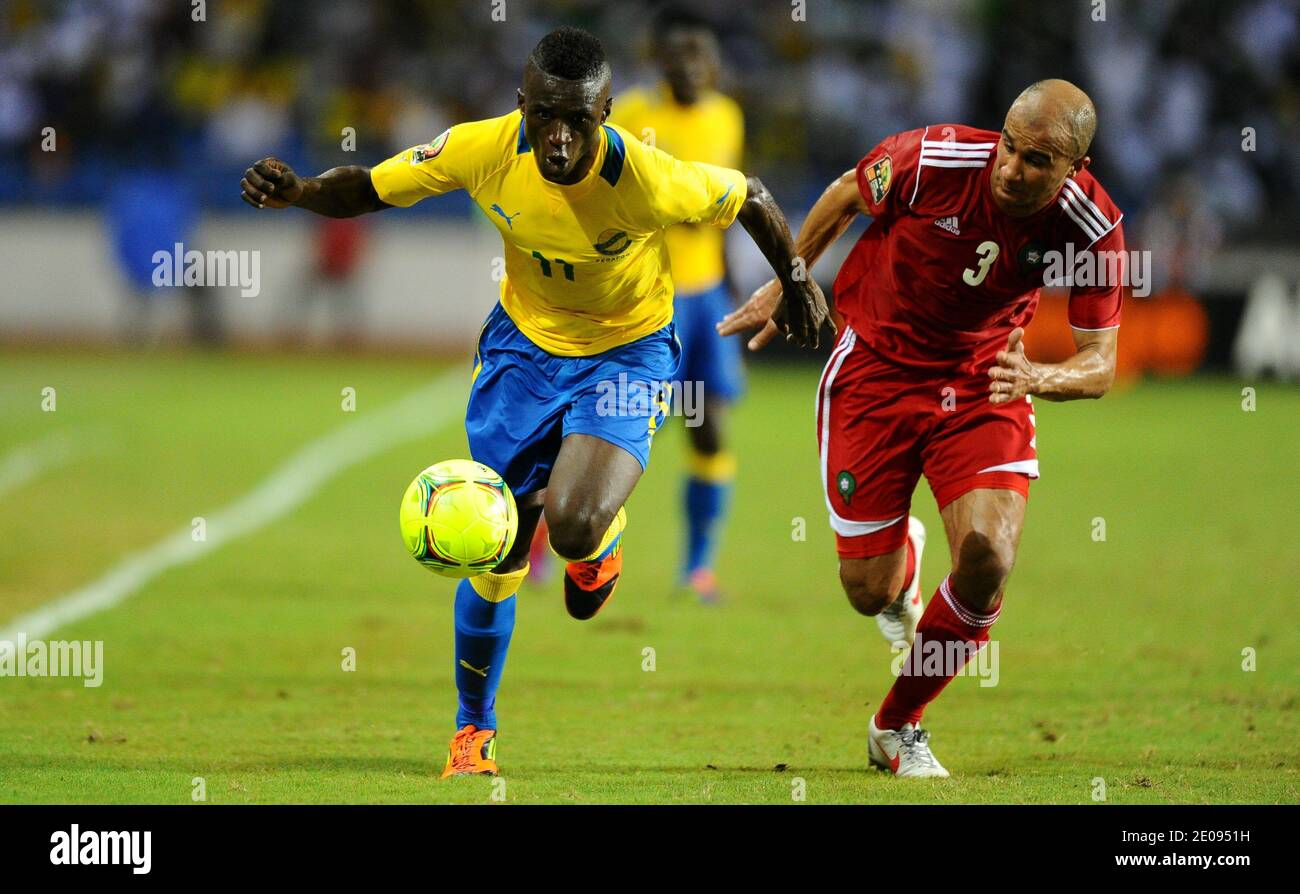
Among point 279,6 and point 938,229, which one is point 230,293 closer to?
point 279,6

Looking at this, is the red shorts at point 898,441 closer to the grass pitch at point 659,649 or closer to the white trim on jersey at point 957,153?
the white trim on jersey at point 957,153

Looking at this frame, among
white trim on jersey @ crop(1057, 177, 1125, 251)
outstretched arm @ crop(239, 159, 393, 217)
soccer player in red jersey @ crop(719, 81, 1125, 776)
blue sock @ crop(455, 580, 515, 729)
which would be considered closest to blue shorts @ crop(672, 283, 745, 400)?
soccer player in red jersey @ crop(719, 81, 1125, 776)

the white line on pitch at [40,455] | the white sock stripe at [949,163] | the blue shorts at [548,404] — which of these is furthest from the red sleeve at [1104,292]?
the white line on pitch at [40,455]

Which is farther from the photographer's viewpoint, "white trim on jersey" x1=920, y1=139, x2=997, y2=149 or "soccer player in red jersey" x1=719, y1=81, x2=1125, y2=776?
"white trim on jersey" x1=920, y1=139, x2=997, y2=149

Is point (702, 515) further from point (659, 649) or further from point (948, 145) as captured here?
point (948, 145)

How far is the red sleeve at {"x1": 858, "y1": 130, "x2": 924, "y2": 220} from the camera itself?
634 cm

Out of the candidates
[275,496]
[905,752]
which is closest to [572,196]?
[905,752]

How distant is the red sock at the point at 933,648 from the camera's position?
242 inches

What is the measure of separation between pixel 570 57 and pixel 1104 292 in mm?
1996

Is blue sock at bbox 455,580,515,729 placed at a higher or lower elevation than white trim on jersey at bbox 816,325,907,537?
lower

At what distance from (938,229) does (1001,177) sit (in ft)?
1.42

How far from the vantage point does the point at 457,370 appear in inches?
813

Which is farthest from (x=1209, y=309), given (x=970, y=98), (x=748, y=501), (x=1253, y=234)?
(x=748, y=501)

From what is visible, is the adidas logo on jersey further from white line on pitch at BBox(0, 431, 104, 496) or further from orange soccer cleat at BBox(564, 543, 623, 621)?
white line on pitch at BBox(0, 431, 104, 496)
